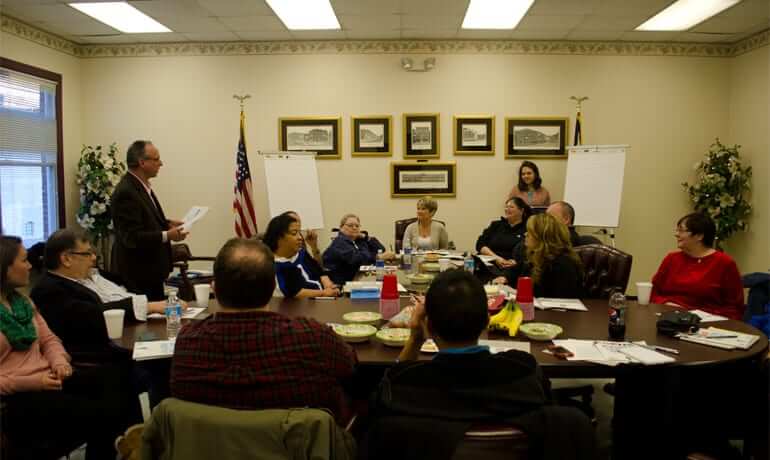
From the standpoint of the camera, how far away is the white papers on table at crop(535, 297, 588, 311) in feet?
9.22

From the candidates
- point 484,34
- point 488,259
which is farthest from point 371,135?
point 488,259

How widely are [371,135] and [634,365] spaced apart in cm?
486

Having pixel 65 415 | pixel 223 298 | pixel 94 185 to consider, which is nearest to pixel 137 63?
pixel 94 185

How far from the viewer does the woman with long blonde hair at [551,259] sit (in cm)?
303

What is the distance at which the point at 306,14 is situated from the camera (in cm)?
543

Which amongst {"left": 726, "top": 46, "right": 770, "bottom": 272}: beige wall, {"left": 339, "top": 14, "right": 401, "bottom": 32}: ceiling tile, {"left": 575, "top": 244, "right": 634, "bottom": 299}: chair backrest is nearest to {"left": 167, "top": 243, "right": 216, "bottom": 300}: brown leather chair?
{"left": 339, "top": 14, "right": 401, "bottom": 32}: ceiling tile

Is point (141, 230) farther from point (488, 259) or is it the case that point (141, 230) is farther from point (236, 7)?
point (488, 259)

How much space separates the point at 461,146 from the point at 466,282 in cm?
504

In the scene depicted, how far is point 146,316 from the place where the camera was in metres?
2.62

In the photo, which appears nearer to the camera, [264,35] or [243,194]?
[264,35]

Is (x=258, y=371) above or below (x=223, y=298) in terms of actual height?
below

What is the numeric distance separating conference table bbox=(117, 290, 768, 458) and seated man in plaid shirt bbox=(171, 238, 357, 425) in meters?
0.49

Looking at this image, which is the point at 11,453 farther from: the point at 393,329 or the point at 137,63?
the point at 137,63

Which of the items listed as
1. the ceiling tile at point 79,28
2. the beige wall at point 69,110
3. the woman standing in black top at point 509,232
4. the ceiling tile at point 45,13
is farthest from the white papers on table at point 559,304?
the beige wall at point 69,110
